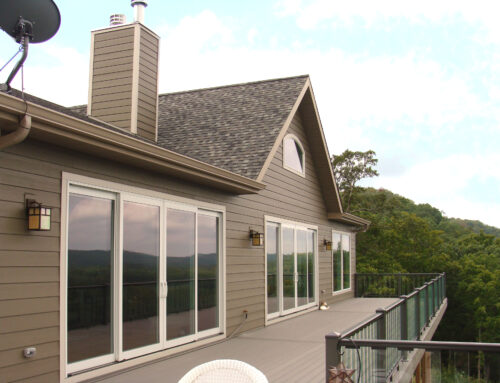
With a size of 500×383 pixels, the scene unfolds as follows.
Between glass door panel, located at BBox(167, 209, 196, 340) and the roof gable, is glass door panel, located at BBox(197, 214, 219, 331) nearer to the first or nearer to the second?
glass door panel, located at BBox(167, 209, 196, 340)

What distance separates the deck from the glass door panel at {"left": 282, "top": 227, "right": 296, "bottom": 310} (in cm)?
48

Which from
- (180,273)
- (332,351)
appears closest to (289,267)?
(180,273)

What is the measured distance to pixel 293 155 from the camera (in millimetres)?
12367

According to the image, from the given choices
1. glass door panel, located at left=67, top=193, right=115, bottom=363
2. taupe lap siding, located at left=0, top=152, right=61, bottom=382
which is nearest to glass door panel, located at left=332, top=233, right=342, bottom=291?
glass door panel, located at left=67, top=193, right=115, bottom=363

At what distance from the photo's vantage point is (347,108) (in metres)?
37.8

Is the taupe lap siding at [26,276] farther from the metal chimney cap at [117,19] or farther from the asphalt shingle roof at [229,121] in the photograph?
the metal chimney cap at [117,19]

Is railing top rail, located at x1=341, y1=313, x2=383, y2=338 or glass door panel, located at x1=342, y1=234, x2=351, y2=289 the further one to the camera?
glass door panel, located at x1=342, y1=234, x2=351, y2=289

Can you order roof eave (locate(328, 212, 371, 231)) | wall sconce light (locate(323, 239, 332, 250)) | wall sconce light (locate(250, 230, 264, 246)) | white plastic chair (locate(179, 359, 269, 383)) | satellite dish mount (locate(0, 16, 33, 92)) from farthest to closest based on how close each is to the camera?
1. roof eave (locate(328, 212, 371, 231))
2. wall sconce light (locate(323, 239, 332, 250))
3. wall sconce light (locate(250, 230, 264, 246))
4. satellite dish mount (locate(0, 16, 33, 92))
5. white plastic chair (locate(179, 359, 269, 383))


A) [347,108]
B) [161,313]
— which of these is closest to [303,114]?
[161,313]

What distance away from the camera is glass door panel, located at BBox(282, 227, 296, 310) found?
1138 centimetres

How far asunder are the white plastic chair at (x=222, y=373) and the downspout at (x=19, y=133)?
230 cm

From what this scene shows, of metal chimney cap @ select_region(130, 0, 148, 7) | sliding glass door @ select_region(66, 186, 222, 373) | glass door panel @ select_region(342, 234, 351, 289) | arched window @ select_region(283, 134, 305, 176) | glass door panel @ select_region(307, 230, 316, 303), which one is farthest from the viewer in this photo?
glass door panel @ select_region(342, 234, 351, 289)

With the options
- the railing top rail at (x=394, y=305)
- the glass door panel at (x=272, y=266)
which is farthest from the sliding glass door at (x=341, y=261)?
the railing top rail at (x=394, y=305)

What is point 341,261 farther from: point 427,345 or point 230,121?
point 427,345
